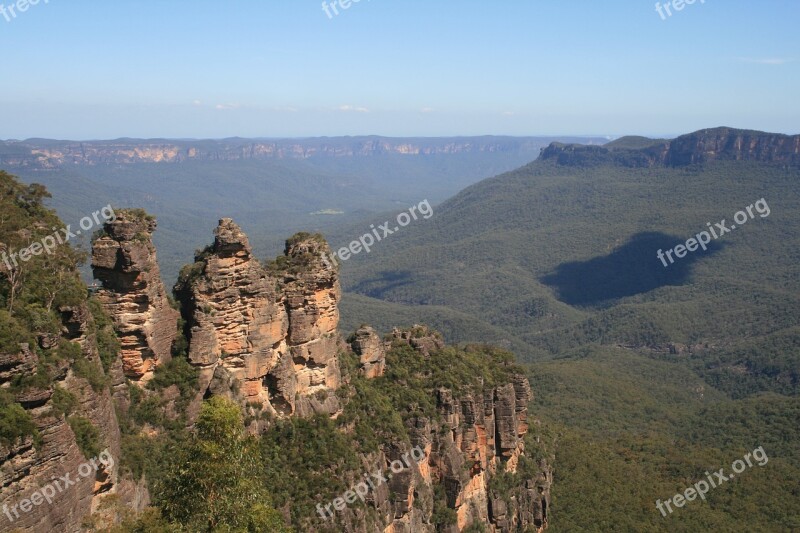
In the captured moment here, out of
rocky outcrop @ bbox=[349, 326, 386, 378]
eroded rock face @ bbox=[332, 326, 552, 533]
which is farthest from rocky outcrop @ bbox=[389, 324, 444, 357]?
rocky outcrop @ bbox=[349, 326, 386, 378]

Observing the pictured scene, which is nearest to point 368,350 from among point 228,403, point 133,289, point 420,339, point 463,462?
point 420,339

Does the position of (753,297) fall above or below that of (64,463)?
below

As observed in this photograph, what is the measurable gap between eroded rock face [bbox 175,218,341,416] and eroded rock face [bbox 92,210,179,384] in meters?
2.00

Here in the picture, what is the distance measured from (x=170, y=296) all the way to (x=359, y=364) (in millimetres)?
12902

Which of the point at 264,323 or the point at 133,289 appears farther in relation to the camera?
the point at 264,323

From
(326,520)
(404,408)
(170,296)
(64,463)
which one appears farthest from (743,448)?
(64,463)

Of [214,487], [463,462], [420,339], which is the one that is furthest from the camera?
[420,339]

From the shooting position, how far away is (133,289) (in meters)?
29.5

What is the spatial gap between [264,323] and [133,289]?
21.4ft

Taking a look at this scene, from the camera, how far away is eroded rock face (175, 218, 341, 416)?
3203cm

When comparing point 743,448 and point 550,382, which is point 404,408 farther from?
point 550,382

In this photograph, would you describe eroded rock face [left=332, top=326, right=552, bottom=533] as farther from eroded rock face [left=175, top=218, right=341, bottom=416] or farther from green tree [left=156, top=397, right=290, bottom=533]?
green tree [left=156, top=397, right=290, bottom=533]

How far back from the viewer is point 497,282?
7800 inches

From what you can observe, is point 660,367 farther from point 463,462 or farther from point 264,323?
point 264,323
